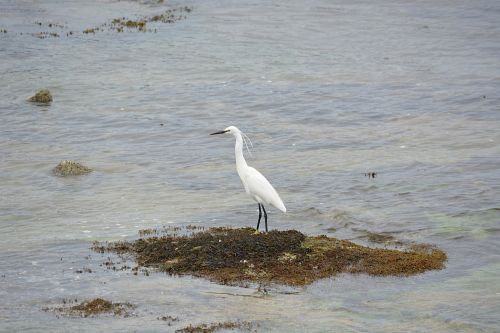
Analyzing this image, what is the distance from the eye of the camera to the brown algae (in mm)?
14742

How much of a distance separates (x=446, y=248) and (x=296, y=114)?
1315 centimetres

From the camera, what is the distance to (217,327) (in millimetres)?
12742

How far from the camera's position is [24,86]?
32.6 metres

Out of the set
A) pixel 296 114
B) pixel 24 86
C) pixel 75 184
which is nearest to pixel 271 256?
pixel 75 184

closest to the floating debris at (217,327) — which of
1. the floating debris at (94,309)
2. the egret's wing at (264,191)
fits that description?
the floating debris at (94,309)

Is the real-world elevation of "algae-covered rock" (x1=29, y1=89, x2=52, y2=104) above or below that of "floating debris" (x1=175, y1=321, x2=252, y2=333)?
below

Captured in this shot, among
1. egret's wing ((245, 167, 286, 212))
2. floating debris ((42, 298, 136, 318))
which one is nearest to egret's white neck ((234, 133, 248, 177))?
egret's wing ((245, 167, 286, 212))

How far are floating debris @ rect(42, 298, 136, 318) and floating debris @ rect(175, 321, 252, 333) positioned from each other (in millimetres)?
1244

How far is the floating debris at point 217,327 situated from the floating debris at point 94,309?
4.08 feet

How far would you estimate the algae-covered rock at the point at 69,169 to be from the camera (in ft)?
74.8

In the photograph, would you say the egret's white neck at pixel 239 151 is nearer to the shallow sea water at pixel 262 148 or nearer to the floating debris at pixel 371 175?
the shallow sea water at pixel 262 148

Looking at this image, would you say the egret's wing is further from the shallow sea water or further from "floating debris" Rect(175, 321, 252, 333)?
"floating debris" Rect(175, 321, 252, 333)

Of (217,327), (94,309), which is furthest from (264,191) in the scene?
(94,309)

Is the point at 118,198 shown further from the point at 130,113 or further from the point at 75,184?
the point at 130,113
